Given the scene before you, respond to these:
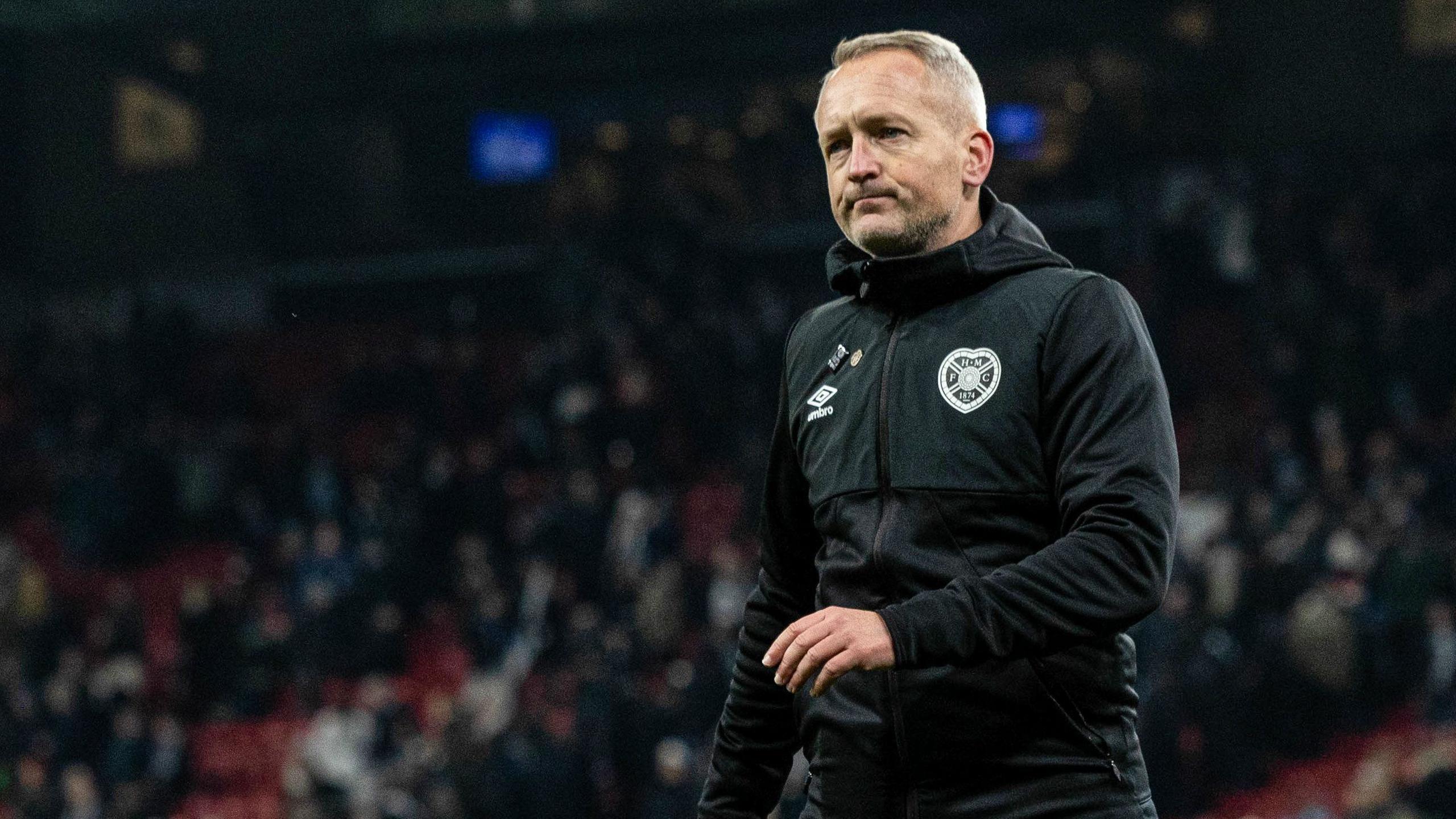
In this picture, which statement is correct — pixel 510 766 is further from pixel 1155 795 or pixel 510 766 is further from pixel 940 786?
pixel 940 786

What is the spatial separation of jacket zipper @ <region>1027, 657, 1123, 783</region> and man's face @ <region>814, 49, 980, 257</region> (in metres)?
0.61

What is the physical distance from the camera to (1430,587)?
1007cm

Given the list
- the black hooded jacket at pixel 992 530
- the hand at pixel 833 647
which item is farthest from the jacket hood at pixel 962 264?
the hand at pixel 833 647

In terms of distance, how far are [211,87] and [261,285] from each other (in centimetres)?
357

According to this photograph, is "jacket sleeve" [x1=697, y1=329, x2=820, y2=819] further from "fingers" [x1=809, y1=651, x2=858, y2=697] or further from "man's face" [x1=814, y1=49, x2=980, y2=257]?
"fingers" [x1=809, y1=651, x2=858, y2=697]

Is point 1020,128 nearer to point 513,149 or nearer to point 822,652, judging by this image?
point 513,149

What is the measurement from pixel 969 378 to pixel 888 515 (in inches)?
8.4

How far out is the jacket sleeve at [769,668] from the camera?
Answer: 8.40 ft

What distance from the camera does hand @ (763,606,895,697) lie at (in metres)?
2.02

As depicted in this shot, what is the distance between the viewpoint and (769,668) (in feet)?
8.50

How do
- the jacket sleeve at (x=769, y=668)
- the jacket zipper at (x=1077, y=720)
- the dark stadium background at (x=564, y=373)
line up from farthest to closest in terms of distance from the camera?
the dark stadium background at (x=564, y=373) → the jacket sleeve at (x=769, y=668) → the jacket zipper at (x=1077, y=720)

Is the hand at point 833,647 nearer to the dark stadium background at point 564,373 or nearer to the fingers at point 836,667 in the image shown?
the fingers at point 836,667

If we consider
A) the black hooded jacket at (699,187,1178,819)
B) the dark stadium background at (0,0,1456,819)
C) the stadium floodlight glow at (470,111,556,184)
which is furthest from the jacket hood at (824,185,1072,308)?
the stadium floodlight glow at (470,111,556,184)

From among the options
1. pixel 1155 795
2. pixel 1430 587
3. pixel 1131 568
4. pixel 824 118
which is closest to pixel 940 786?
pixel 1131 568
